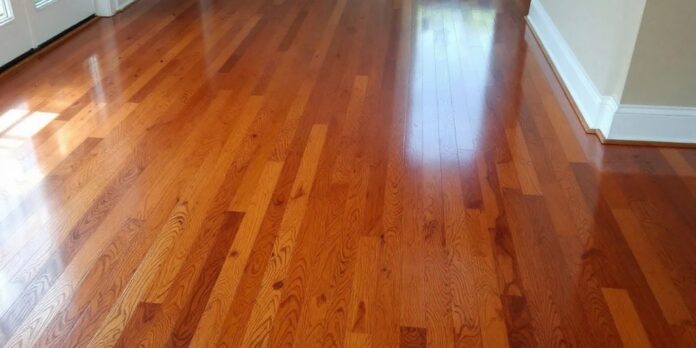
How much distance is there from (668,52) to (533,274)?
48.8 inches

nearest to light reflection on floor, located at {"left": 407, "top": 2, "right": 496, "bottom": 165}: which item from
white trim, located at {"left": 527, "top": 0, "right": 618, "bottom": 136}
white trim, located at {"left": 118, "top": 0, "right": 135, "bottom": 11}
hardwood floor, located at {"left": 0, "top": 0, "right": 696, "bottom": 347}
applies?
hardwood floor, located at {"left": 0, "top": 0, "right": 696, "bottom": 347}

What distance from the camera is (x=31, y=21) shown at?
11.6 ft

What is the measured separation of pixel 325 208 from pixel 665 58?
1511 mm

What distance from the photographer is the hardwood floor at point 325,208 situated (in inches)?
69.1

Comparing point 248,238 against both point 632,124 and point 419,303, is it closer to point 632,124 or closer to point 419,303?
point 419,303

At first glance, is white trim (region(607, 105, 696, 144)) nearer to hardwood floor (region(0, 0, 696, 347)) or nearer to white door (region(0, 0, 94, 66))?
hardwood floor (region(0, 0, 696, 347))

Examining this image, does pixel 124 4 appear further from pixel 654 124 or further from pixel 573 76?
pixel 654 124

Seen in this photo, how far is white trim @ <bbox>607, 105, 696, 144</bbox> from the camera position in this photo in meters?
2.69

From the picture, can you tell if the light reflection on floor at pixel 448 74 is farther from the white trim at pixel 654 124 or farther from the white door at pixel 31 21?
the white door at pixel 31 21

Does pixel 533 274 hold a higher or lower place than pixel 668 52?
lower

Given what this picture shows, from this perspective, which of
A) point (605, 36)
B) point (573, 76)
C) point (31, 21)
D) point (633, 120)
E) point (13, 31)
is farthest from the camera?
point (31, 21)

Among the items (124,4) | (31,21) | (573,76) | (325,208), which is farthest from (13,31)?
(573,76)

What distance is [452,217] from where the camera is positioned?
2.21 m

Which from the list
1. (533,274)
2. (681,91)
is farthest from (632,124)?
(533,274)
